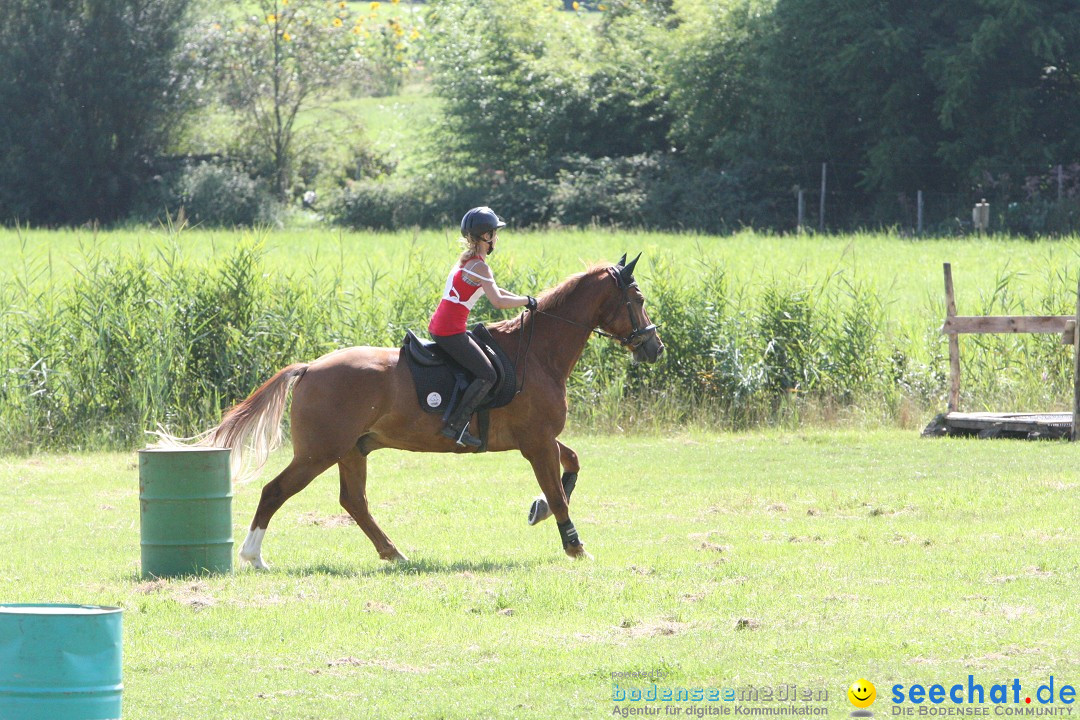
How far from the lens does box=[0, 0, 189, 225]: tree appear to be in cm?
4991

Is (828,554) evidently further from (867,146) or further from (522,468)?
(867,146)

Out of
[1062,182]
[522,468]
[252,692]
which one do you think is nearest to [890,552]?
[252,692]

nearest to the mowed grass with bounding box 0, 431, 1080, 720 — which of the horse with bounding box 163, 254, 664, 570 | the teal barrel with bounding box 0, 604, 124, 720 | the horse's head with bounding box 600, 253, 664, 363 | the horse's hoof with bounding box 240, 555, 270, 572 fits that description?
the horse's hoof with bounding box 240, 555, 270, 572

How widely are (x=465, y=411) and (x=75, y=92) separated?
45032 mm

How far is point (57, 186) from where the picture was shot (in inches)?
1977

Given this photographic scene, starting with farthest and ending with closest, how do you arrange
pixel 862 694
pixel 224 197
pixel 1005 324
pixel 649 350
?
1. pixel 224 197
2. pixel 1005 324
3. pixel 649 350
4. pixel 862 694

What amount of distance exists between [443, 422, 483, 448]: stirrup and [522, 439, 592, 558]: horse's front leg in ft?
1.21

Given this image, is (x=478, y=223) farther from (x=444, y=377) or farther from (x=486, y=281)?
(x=444, y=377)

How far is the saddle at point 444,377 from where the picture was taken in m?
9.89

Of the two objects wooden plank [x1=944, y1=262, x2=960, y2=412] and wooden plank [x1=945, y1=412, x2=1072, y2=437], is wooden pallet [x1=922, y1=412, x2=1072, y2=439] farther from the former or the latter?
wooden plank [x1=944, y1=262, x2=960, y2=412]

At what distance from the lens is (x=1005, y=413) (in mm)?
18375

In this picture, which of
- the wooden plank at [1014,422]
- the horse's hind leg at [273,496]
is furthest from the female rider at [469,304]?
the wooden plank at [1014,422]

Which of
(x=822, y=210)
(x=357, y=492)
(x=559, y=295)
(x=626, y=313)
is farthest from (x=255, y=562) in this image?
(x=822, y=210)

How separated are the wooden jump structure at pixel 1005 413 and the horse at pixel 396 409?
8019mm
